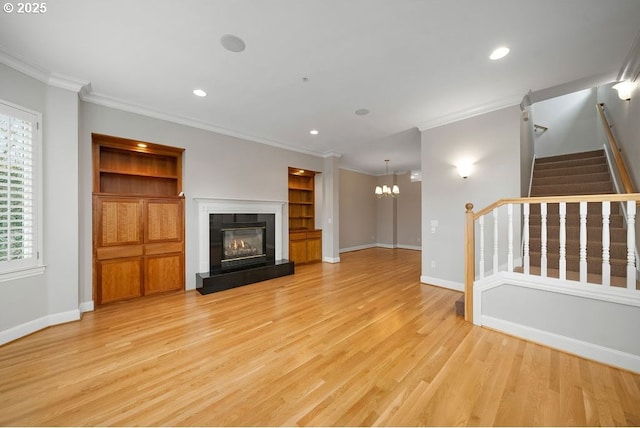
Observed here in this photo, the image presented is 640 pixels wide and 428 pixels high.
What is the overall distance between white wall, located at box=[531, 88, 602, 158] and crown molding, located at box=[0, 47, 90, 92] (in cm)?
887

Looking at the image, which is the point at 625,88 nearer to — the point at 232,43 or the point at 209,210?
the point at 232,43

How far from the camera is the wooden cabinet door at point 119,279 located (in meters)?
3.38

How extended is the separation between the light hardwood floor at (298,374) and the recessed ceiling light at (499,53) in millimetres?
3002

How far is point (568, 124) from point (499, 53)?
16.3 ft

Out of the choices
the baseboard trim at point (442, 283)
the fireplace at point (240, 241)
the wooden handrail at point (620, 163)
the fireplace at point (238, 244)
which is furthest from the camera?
the fireplace at point (240, 241)

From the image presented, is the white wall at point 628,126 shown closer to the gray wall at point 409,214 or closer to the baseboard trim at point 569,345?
the baseboard trim at point 569,345

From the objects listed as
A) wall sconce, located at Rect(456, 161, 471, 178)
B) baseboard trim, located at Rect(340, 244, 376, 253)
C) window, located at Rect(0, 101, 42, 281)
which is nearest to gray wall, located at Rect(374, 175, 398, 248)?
baseboard trim, located at Rect(340, 244, 376, 253)

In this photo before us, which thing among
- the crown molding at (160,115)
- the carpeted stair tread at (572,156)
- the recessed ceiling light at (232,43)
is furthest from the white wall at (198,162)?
the carpeted stair tread at (572,156)

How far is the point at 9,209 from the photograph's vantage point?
8.01ft

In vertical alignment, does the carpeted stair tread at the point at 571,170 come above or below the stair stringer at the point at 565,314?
above

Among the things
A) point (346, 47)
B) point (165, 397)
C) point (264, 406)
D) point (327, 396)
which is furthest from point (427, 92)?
point (165, 397)

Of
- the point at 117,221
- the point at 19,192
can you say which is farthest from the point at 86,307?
the point at 19,192

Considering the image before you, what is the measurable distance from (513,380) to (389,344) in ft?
3.20

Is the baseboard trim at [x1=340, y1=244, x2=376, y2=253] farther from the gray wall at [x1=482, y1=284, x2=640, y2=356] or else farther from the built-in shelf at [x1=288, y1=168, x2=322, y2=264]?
the gray wall at [x1=482, y1=284, x2=640, y2=356]
